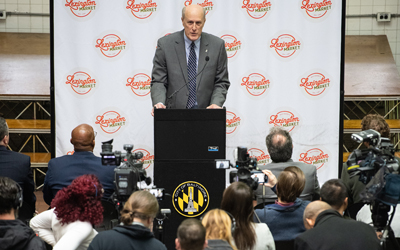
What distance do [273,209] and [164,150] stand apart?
887mm

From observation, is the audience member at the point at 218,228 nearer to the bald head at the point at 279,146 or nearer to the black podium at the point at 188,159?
the black podium at the point at 188,159

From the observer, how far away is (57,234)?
2723 millimetres

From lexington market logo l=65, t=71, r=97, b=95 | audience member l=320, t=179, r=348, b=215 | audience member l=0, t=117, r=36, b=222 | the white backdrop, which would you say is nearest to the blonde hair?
audience member l=320, t=179, r=348, b=215

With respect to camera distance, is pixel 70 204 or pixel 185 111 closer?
pixel 70 204

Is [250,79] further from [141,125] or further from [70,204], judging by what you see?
[70,204]

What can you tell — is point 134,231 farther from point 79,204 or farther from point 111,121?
point 111,121

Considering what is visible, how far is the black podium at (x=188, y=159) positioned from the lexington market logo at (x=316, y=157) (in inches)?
88.2

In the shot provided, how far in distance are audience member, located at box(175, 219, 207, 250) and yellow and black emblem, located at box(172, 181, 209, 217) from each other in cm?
123

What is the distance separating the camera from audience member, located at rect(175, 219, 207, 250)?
2.17 metres

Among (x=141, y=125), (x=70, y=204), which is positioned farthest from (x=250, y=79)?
(x=70, y=204)

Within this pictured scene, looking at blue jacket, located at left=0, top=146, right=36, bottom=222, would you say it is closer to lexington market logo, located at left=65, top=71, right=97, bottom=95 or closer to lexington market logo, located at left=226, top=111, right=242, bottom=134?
lexington market logo, located at left=65, top=71, right=97, bottom=95

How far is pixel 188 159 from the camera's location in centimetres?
346

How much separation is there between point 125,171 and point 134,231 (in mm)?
590

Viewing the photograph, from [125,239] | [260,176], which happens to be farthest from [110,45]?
[125,239]
